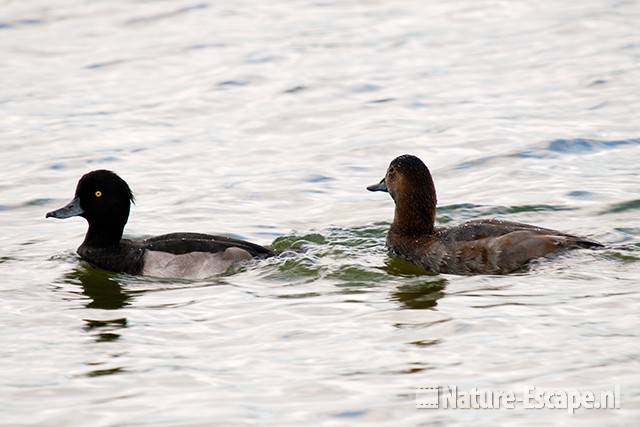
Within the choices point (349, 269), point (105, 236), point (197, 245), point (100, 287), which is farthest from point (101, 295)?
point (349, 269)

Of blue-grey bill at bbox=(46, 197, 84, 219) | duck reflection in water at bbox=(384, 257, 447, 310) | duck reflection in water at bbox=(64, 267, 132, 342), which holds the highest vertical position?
blue-grey bill at bbox=(46, 197, 84, 219)

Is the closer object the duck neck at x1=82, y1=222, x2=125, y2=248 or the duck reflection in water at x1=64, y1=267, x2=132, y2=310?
the duck reflection in water at x1=64, y1=267, x2=132, y2=310

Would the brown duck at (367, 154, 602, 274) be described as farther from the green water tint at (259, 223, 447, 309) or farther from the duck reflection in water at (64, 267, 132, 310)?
the duck reflection in water at (64, 267, 132, 310)

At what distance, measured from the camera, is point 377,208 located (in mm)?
15516

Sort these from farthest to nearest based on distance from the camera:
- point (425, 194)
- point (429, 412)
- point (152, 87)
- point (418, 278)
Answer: point (152, 87) < point (425, 194) < point (418, 278) < point (429, 412)

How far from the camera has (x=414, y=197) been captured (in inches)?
520

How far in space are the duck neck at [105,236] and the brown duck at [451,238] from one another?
8.67 ft

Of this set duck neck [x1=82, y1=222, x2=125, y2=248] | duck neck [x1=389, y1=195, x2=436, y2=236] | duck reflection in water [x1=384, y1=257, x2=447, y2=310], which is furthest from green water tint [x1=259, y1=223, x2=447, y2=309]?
duck neck [x1=82, y1=222, x2=125, y2=248]

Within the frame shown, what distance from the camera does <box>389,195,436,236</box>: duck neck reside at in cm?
1318

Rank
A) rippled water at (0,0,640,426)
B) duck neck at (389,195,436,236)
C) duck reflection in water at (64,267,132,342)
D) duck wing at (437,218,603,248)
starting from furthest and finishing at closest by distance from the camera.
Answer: duck neck at (389,195,436,236), duck wing at (437,218,603,248), duck reflection in water at (64,267,132,342), rippled water at (0,0,640,426)

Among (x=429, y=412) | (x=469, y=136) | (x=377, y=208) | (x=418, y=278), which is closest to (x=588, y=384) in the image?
(x=429, y=412)

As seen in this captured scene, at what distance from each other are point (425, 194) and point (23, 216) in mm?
4958

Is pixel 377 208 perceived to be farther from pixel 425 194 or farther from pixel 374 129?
pixel 374 129

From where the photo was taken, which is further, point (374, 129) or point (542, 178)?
point (374, 129)
